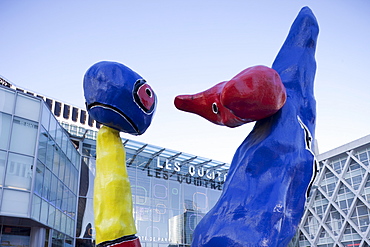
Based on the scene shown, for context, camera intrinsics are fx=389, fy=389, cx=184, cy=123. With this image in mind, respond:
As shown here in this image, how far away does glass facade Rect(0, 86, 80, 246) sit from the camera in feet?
42.0

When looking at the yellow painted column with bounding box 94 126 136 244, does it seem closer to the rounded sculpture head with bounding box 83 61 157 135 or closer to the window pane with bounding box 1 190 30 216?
the rounded sculpture head with bounding box 83 61 157 135

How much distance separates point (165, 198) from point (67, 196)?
7.17 m

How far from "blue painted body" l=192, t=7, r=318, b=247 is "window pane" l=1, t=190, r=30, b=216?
10587 millimetres

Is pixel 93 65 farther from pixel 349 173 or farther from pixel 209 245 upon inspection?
pixel 349 173

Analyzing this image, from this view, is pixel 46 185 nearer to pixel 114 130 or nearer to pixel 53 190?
pixel 53 190

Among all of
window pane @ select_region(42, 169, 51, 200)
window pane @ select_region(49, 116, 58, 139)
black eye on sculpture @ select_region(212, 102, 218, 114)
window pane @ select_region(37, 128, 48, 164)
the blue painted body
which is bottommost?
the blue painted body

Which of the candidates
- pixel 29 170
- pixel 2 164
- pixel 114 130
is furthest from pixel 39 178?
pixel 114 130

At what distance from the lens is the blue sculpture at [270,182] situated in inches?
131

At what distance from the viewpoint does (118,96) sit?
4.09m

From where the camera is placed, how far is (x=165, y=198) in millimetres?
24172

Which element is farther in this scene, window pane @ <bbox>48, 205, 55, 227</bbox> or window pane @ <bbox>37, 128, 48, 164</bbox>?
window pane @ <bbox>48, 205, 55, 227</bbox>

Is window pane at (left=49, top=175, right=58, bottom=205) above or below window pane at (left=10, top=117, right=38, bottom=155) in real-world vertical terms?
below

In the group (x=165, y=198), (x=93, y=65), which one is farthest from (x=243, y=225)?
(x=165, y=198)

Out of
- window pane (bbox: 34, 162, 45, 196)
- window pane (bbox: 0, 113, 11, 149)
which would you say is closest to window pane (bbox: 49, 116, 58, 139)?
window pane (bbox: 34, 162, 45, 196)
